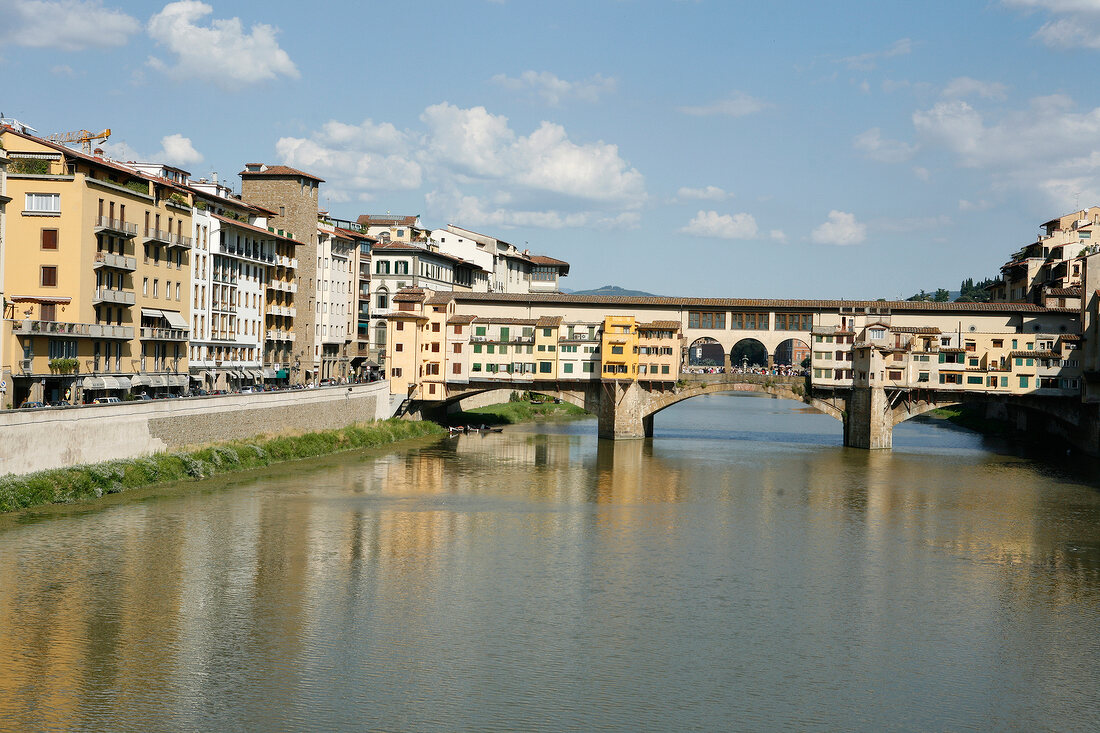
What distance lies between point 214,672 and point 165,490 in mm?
19671

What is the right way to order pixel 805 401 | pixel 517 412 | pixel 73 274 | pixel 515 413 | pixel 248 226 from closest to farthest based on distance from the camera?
pixel 73 274 < pixel 248 226 < pixel 805 401 < pixel 515 413 < pixel 517 412

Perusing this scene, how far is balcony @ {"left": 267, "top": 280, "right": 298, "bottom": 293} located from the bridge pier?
116 feet

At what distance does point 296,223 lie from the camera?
7469 centimetres

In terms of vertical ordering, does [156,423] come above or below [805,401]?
below

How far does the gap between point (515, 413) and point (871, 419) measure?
92.0 feet

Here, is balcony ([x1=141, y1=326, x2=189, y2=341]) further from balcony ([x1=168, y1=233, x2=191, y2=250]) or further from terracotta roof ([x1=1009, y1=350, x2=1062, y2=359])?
terracotta roof ([x1=1009, y1=350, x2=1062, y2=359])

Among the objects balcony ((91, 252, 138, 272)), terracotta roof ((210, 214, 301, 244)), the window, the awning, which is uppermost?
terracotta roof ((210, 214, 301, 244))

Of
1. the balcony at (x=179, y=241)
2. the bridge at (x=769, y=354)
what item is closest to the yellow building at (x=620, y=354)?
the bridge at (x=769, y=354)

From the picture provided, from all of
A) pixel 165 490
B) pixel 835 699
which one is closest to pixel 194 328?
pixel 165 490

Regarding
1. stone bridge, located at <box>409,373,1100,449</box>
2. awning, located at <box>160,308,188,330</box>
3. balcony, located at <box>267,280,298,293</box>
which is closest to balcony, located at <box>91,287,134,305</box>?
awning, located at <box>160,308,188,330</box>

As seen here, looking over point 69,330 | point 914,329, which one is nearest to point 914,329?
point 914,329

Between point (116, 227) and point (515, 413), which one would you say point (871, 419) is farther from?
point (116, 227)

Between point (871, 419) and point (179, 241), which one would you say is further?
point (871, 419)

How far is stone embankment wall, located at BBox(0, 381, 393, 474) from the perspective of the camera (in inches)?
1431
